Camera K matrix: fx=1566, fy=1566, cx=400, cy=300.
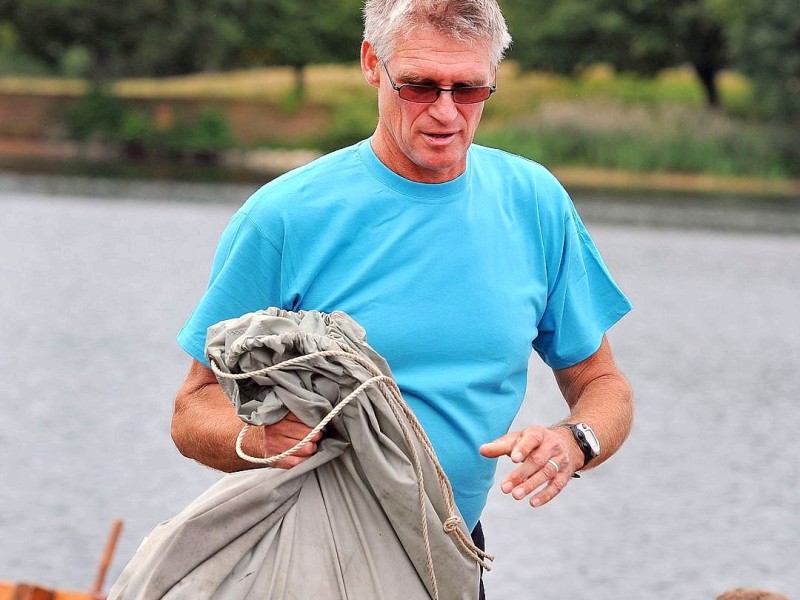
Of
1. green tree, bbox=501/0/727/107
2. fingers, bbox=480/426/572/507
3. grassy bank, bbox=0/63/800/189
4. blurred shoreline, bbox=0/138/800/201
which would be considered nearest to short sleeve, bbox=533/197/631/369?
fingers, bbox=480/426/572/507

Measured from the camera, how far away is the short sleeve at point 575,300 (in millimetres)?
2438

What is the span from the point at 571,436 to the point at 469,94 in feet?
1.74

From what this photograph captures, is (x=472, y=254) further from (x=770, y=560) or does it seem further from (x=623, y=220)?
(x=623, y=220)

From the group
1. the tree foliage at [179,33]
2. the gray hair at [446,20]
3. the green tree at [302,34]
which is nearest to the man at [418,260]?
the gray hair at [446,20]

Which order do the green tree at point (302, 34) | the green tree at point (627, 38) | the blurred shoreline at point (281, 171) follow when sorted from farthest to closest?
the green tree at point (302, 34)
the green tree at point (627, 38)
the blurred shoreline at point (281, 171)

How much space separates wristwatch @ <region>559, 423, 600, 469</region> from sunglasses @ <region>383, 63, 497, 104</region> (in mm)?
511

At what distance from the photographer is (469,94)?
230 cm

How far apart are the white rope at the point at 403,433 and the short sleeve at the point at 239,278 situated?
0.59 feet

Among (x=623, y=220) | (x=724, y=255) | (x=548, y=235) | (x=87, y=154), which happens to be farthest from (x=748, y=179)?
(x=548, y=235)

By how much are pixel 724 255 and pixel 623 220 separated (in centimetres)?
467

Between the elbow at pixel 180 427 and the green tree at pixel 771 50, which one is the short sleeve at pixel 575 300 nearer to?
the elbow at pixel 180 427

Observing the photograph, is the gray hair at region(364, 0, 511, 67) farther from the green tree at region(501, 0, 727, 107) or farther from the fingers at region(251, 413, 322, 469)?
the green tree at region(501, 0, 727, 107)

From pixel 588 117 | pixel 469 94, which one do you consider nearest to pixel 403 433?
pixel 469 94

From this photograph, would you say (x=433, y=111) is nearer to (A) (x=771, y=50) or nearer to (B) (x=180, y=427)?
(B) (x=180, y=427)
